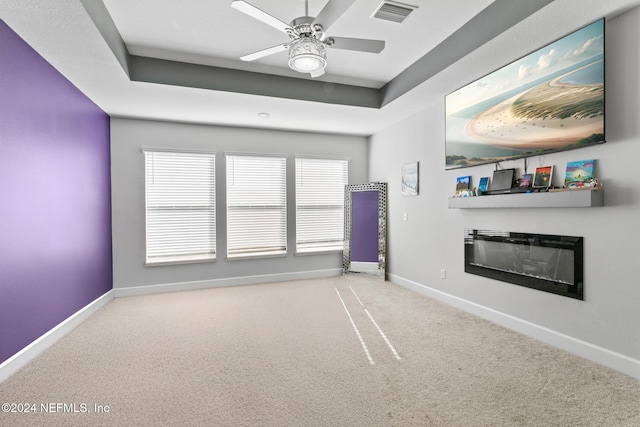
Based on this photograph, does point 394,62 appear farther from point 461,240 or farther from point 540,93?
point 461,240

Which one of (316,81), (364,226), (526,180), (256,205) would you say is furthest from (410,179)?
(256,205)

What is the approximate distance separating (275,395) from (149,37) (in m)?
3.34

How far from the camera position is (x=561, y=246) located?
105 inches

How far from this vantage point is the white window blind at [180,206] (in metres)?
4.57

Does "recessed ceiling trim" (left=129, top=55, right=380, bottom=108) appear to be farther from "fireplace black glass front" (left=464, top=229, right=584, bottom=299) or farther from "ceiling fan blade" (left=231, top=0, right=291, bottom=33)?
"fireplace black glass front" (left=464, top=229, right=584, bottom=299)

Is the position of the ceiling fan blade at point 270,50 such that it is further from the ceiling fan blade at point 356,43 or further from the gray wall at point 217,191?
the gray wall at point 217,191

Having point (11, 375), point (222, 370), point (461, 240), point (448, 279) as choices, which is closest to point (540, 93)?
point (461, 240)

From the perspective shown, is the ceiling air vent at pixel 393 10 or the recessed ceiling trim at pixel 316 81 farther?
the recessed ceiling trim at pixel 316 81

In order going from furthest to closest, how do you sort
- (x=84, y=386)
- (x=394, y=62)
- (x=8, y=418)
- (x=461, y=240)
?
(x=461, y=240)
(x=394, y=62)
(x=84, y=386)
(x=8, y=418)

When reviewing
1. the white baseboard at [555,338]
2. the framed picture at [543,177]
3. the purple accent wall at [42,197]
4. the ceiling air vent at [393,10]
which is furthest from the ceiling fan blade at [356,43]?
the white baseboard at [555,338]

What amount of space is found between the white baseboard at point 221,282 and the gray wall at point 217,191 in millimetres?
13

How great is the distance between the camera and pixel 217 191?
4887 mm

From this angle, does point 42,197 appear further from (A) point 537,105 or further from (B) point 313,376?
(A) point 537,105

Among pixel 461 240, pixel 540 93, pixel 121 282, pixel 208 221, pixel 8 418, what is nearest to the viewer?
pixel 8 418
